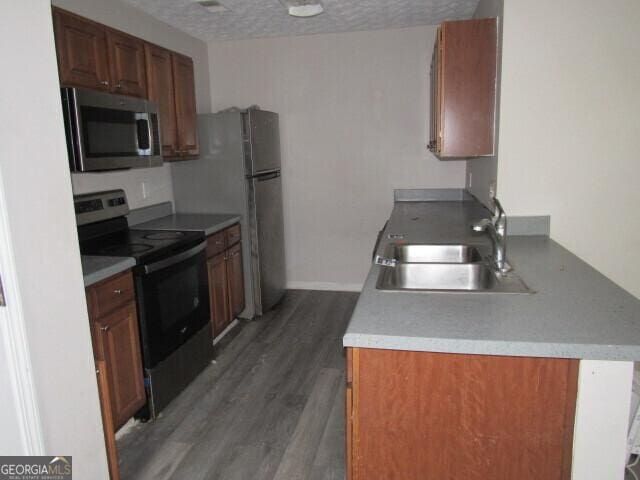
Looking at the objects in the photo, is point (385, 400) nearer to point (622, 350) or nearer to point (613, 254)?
point (622, 350)

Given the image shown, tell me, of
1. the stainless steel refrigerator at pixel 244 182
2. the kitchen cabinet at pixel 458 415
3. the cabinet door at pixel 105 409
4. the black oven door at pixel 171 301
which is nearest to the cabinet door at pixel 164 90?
the stainless steel refrigerator at pixel 244 182

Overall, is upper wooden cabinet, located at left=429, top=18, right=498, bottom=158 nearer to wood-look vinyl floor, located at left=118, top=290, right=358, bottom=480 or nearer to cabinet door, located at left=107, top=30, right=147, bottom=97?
wood-look vinyl floor, located at left=118, top=290, right=358, bottom=480

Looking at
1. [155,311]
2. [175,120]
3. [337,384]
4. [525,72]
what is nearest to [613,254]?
[525,72]

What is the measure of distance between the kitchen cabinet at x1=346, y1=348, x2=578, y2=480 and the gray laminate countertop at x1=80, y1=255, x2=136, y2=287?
128cm

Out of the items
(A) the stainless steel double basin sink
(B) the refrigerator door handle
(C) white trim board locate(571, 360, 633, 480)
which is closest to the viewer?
(C) white trim board locate(571, 360, 633, 480)

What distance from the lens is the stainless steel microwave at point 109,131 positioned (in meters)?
2.26

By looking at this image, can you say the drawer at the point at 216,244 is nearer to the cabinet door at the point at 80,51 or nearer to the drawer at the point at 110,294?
the drawer at the point at 110,294

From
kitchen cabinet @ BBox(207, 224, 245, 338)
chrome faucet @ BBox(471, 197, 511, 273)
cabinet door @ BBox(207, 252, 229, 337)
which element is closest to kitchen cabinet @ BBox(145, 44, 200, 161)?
kitchen cabinet @ BBox(207, 224, 245, 338)

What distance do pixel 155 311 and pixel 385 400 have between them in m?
1.56

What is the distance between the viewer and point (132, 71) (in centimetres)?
285

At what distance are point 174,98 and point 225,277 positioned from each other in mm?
1345

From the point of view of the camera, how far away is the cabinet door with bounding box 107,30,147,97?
2.67m

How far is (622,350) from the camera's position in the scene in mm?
1209

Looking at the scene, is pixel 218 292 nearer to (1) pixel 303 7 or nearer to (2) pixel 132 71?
(2) pixel 132 71
